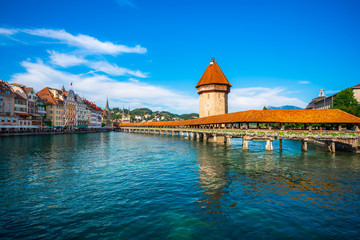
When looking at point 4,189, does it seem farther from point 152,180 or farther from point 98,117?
point 98,117

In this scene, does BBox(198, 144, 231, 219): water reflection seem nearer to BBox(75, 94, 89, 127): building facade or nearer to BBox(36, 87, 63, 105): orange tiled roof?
BBox(36, 87, 63, 105): orange tiled roof

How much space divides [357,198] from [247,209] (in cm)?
589

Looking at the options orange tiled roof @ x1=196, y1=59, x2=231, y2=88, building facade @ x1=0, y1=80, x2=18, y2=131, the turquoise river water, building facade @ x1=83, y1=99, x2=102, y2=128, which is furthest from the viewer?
building facade @ x1=83, y1=99, x2=102, y2=128

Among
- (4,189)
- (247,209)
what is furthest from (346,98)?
(4,189)

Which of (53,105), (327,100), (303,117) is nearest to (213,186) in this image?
(303,117)

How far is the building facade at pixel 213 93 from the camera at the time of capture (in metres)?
48.8

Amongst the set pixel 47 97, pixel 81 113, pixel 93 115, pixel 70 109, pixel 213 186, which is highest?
pixel 47 97

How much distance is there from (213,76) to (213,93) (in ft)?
14.7

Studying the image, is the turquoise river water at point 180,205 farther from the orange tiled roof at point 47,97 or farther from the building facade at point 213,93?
the orange tiled roof at point 47,97

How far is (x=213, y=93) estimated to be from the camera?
4903 cm

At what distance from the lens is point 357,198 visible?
31.9 ft

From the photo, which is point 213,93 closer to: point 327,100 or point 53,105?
point 327,100

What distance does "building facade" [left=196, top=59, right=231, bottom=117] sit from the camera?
1923 inches

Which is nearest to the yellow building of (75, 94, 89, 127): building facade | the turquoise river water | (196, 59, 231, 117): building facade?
(75, 94, 89, 127): building facade
